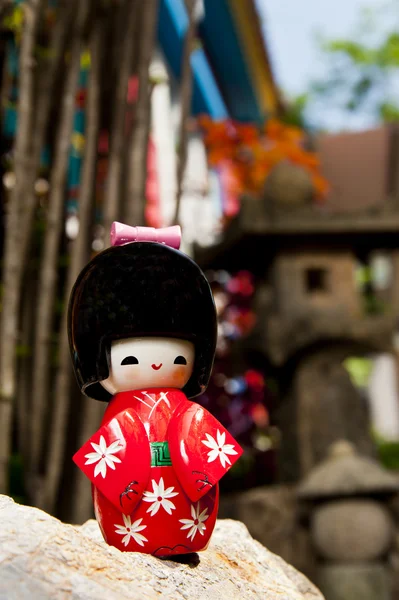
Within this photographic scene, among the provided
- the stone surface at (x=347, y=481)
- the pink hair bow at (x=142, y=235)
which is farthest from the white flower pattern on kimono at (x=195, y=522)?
the stone surface at (x=347, y=481)

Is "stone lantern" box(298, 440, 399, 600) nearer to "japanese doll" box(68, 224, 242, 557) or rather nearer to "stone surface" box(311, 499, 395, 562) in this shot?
"stone surface" box(311, 499, 395, 562)

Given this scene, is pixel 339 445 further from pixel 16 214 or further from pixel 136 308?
pixel 136 308

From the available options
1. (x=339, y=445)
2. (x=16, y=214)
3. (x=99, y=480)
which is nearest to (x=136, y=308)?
(x=99, y=480)

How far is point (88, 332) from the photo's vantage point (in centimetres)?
165

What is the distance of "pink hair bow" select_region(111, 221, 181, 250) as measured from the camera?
69.9 inches

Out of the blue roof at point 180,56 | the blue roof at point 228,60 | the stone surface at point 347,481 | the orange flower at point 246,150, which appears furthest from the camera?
the blue roof at point 228,60

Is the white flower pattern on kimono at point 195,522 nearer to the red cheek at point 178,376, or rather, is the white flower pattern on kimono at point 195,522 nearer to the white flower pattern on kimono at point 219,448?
the white flower pattern on kimono at point 219,448

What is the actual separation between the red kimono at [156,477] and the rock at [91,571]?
68 millimetres

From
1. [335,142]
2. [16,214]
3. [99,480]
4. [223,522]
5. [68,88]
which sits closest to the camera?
[99,480]

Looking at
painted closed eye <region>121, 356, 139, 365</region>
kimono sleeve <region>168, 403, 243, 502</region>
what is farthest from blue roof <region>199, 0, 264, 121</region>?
kimono sleeve <region>168, 403, 243, 502</region>

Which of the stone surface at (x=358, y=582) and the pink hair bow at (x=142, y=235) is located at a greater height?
the pink hair bow at (x=142, y=235)

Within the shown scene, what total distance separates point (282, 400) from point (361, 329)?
655 millimetres

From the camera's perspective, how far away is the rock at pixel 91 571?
1182 mm

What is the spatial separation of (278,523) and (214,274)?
226 cm
